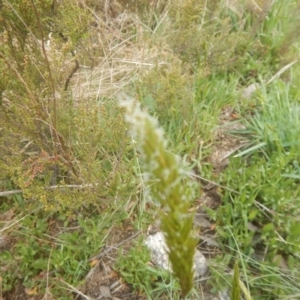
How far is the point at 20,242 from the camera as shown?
1.94 meters

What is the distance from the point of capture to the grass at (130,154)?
1737 millimetres

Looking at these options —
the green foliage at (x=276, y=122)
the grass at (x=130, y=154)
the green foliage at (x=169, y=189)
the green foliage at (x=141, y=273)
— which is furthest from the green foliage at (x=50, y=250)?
the green foliage at (x=169, y=189)

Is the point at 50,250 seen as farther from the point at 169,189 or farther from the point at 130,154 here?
the point at 169,189

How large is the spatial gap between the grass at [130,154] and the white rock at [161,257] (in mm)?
49

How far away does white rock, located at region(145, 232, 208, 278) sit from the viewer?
184cm

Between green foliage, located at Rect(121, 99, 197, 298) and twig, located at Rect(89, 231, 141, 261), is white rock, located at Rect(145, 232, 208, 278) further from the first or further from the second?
green foliage, located at Rect(121, 99, 197, 298)

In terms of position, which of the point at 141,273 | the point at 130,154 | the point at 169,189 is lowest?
the point at 141,273

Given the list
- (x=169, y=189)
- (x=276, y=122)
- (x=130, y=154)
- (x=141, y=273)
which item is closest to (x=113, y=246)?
(x=141, y=273)

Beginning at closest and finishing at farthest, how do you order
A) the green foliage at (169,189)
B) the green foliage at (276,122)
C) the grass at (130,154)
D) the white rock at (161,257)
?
1. the green foliage at (169,189)
2. the grass at (130,154)
3. the white rock at (161,257)
4. the green foliage at (276,122)

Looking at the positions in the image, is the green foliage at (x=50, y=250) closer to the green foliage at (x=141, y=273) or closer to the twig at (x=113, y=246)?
the twig at (x=113, y=246)

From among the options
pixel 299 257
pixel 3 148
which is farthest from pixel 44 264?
pixel 299 257

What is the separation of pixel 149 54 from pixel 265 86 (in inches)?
31.8

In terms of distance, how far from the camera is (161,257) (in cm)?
187

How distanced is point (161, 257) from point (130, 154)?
0.62 m
